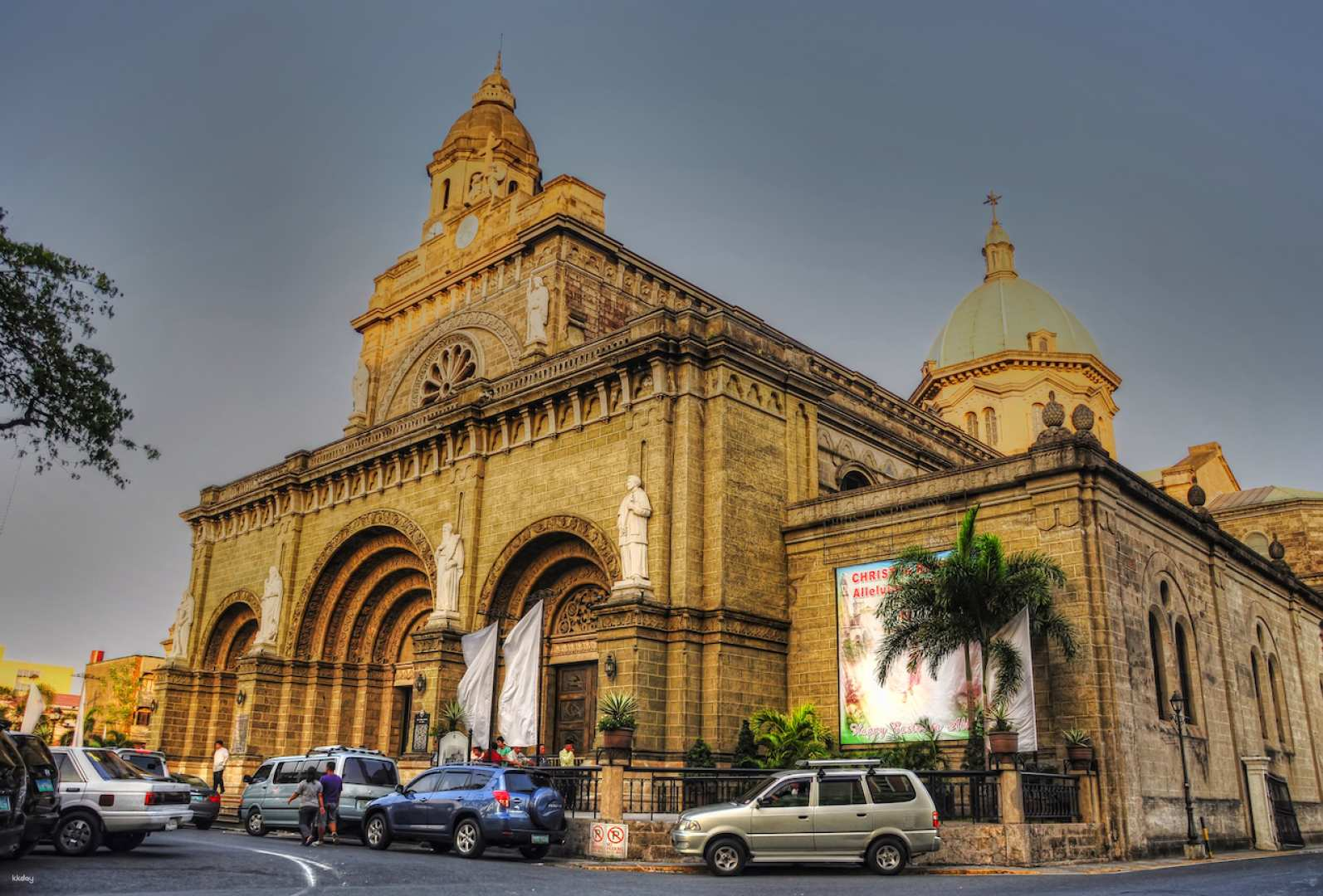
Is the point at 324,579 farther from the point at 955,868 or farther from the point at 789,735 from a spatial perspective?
the point at 955,868

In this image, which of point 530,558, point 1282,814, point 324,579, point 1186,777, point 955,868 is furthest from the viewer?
point 324,579

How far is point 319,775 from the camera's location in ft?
71.1

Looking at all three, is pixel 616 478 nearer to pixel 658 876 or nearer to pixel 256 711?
pixel 658 876

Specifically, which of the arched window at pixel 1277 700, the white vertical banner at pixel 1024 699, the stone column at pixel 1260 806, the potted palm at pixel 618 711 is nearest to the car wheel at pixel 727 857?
the potted palm at pixel 618 711

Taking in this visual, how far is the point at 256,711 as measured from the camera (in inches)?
1325

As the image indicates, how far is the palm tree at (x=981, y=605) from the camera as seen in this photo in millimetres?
19984

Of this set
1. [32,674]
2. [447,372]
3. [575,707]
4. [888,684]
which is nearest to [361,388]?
[447,372]

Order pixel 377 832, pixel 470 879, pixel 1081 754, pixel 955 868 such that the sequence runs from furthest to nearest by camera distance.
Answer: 1. pixel 1081 754
2. pixel 377 832
3. pixel 955 868
4. pixel 470 879

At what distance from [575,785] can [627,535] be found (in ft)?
19.0

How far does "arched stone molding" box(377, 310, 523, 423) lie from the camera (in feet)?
108

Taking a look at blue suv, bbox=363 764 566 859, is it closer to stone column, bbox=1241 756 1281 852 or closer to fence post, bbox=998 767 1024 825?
fence post, bbox=998 767 1024 825

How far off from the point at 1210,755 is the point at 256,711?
1059 inches

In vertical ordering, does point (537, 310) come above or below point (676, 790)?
above

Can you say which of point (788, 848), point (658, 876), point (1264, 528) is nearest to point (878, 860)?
point (788, 848)
